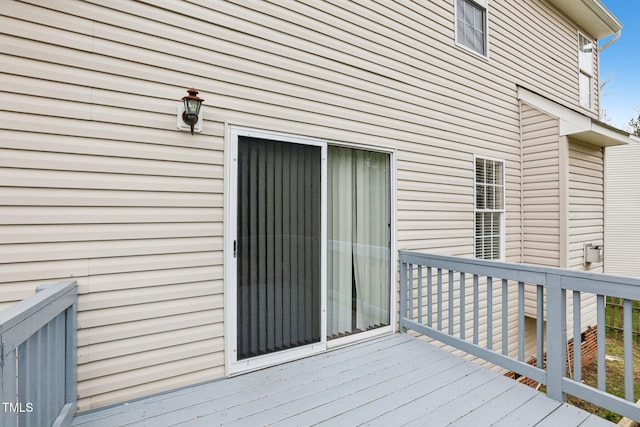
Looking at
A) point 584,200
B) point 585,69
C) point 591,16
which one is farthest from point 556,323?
point 585,69

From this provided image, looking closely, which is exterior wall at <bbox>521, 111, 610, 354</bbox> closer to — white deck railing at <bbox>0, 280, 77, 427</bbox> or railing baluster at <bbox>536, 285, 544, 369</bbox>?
railing baluster at <bbox>536, 285, 544, 369</bbox>

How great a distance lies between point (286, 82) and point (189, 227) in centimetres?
156

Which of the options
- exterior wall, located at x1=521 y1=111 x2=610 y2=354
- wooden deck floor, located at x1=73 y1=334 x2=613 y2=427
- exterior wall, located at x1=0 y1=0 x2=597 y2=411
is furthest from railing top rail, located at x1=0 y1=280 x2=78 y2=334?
exterior wall, located at x1=521 y1=111 x2=610 y2=354

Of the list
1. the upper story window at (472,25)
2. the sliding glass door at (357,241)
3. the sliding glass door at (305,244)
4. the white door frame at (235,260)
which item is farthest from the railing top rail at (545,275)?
the upper story window at (472,25)

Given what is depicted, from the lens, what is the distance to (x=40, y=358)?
157cm

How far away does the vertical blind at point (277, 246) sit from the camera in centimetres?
267

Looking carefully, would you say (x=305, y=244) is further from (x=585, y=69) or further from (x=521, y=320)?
(x=585, y=69)

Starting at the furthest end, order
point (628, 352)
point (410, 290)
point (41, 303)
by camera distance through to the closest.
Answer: point (410, 290) < point (628, 352) < point (41, 303)

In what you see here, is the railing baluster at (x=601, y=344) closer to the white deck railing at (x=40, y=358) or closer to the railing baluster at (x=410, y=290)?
the railing baluster at (x=410, y=290)

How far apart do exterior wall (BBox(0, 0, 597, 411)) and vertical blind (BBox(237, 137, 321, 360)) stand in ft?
0.66

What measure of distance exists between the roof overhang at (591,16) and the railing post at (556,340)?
250 inches

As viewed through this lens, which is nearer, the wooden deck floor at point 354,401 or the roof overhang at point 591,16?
the wooden deck floor at point 354,401

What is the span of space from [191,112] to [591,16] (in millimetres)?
8322

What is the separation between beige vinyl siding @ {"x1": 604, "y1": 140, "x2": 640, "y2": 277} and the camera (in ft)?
33.0
